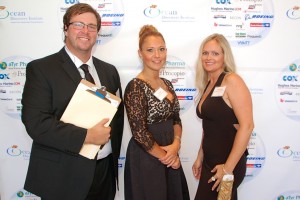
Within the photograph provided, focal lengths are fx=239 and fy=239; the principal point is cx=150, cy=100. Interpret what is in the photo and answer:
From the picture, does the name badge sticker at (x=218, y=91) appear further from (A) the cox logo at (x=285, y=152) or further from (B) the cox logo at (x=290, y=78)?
(A) the cox logo at (x=285, y=152)

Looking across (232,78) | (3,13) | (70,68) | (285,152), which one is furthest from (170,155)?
(3,13)

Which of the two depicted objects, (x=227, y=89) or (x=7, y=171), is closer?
(x=227, y=89)

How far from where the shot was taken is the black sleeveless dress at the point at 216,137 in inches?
64.6

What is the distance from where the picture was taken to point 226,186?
164 centimetres

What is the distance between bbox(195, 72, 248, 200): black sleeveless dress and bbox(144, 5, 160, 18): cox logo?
0.92 m

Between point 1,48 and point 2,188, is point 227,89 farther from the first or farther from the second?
point 2,188

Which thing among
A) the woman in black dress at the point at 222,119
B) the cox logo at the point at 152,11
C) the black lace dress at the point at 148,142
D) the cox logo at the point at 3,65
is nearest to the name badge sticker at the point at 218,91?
the woman in black dress at the point at 222,119

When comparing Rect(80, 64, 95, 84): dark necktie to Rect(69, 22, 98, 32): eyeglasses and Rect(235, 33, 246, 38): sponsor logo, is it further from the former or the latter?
Rect(235, 33, 246, 38): sponsor logo

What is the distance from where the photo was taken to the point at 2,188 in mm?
2496

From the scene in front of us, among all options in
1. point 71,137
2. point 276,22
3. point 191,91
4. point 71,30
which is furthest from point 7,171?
point 276,22

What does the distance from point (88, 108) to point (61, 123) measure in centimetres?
17

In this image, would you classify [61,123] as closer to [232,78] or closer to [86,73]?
[86,73]

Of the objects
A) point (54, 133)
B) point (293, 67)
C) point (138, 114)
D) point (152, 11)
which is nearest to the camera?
point (54, 133)

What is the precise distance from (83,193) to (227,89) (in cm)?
115
